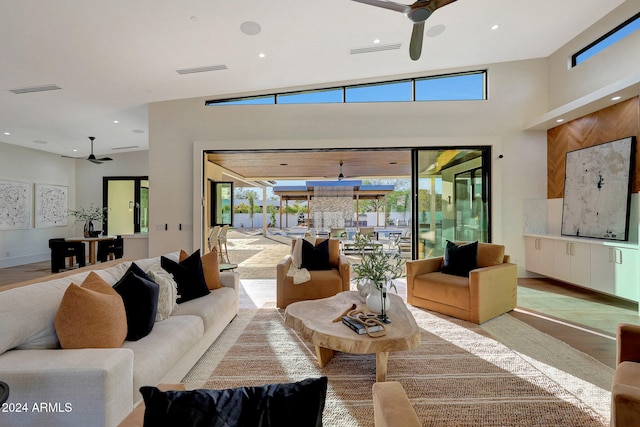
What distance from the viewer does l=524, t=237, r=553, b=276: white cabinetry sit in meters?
5.08

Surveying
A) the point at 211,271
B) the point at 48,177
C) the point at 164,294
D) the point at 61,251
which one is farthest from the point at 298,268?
the point at 48,177

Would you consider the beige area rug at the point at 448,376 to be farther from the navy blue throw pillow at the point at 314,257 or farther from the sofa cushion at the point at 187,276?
the navy blue throw pillow at the point at 314,257

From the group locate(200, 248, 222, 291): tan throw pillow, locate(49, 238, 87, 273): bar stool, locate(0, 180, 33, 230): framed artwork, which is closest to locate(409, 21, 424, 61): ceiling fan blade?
locate(200, 248, 222, 291): tan throw pillow

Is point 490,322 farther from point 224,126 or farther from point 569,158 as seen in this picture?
point 224,126

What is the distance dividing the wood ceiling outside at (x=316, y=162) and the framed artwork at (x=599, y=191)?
274cm

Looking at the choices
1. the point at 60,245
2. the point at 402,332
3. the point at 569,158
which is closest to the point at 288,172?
the point at 60,245

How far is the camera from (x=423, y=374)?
235cm

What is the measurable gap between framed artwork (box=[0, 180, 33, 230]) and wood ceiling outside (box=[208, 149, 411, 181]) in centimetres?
489

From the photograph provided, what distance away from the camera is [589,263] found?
435cm

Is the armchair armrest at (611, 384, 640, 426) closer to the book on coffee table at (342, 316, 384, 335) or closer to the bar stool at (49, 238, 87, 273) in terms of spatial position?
the book on coffee table at (342, 316, 384, 335)

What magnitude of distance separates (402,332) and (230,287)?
6.75 ft

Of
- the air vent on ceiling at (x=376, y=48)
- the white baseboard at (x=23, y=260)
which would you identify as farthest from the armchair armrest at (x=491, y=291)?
the white baseboard at (x=23, y=260)

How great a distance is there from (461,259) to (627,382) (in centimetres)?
247

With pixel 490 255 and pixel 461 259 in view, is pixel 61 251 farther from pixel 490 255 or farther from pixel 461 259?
pixel 490 255
